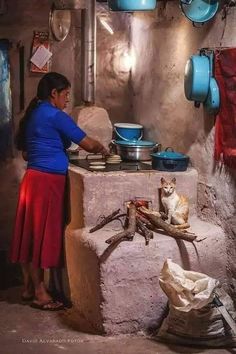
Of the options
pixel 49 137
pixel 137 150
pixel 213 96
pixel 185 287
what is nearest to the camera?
pixel 185 287

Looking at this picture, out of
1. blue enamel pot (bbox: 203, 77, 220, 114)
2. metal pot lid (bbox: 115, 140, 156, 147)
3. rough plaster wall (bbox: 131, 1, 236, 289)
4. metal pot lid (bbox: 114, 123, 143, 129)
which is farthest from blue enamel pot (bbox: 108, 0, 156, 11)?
metal pot lid (bbox: 114, 123, 143, 129)

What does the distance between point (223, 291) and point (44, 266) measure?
1.70m

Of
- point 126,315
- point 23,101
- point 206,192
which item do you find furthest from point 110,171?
point 23,101

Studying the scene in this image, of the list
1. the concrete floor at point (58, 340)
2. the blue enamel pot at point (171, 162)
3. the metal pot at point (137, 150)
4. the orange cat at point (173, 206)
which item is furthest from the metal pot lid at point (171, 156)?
the concrete floor at point (58, 340)

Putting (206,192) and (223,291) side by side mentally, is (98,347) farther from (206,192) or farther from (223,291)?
(206,192)

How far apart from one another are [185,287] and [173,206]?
83 centimetres

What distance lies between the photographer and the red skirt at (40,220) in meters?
5.61

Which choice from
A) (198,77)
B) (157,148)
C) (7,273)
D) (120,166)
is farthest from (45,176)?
(7,273)

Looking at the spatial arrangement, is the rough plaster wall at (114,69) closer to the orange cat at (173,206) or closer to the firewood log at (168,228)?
the orange cat at (173,206)

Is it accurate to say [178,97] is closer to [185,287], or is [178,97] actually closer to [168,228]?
[168,228]

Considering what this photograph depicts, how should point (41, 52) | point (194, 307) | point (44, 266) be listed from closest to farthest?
point (194, 307) → point (44, 266) → point (41, 52)

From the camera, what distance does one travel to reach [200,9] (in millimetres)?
4848

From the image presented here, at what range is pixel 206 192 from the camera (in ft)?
17.5

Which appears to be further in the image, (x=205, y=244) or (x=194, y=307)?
(x=205, y=244)
